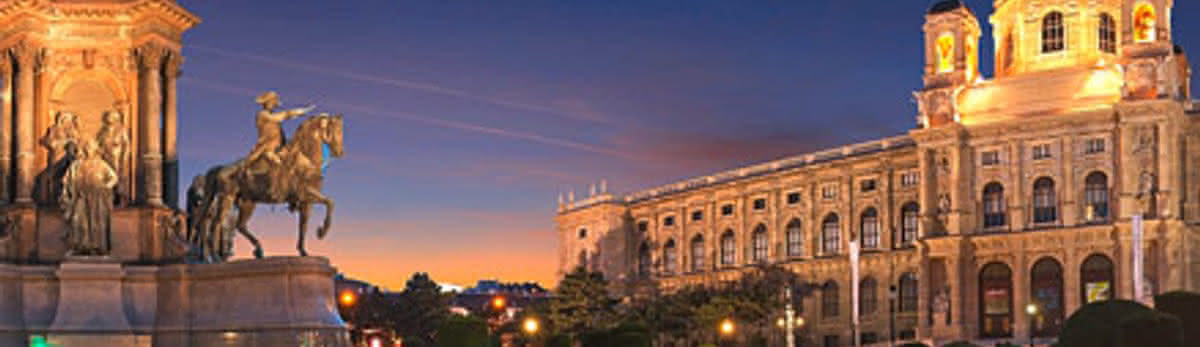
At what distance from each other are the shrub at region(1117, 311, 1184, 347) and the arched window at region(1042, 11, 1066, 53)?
82.7 meters

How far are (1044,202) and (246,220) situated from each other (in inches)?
2642

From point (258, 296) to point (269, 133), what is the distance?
344 centimetres

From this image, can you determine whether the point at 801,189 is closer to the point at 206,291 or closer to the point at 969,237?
the point at 969,237

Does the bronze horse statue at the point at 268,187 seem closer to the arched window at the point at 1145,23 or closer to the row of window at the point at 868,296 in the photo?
the arched window at the point at 1145,23

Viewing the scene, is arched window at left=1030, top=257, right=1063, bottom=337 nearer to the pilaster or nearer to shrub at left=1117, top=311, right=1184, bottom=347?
the pilaster

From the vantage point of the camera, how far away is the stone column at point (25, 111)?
3250 centimetres

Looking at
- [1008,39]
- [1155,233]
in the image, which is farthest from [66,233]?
[1008,39]

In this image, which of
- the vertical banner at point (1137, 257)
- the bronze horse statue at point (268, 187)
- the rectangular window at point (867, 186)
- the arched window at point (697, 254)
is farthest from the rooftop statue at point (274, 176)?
the arched window at point (697, 254)

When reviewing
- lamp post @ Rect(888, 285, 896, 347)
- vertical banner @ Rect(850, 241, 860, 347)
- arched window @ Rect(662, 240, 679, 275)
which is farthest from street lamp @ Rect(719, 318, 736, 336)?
arched window @ Rect(662, 240, 679, 275)

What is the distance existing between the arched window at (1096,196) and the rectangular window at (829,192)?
20899mm

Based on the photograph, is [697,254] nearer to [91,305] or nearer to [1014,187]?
[1014,187]

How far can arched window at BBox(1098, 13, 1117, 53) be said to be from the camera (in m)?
93.1

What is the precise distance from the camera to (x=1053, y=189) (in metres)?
90.9

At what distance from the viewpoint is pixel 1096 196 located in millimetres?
89000
